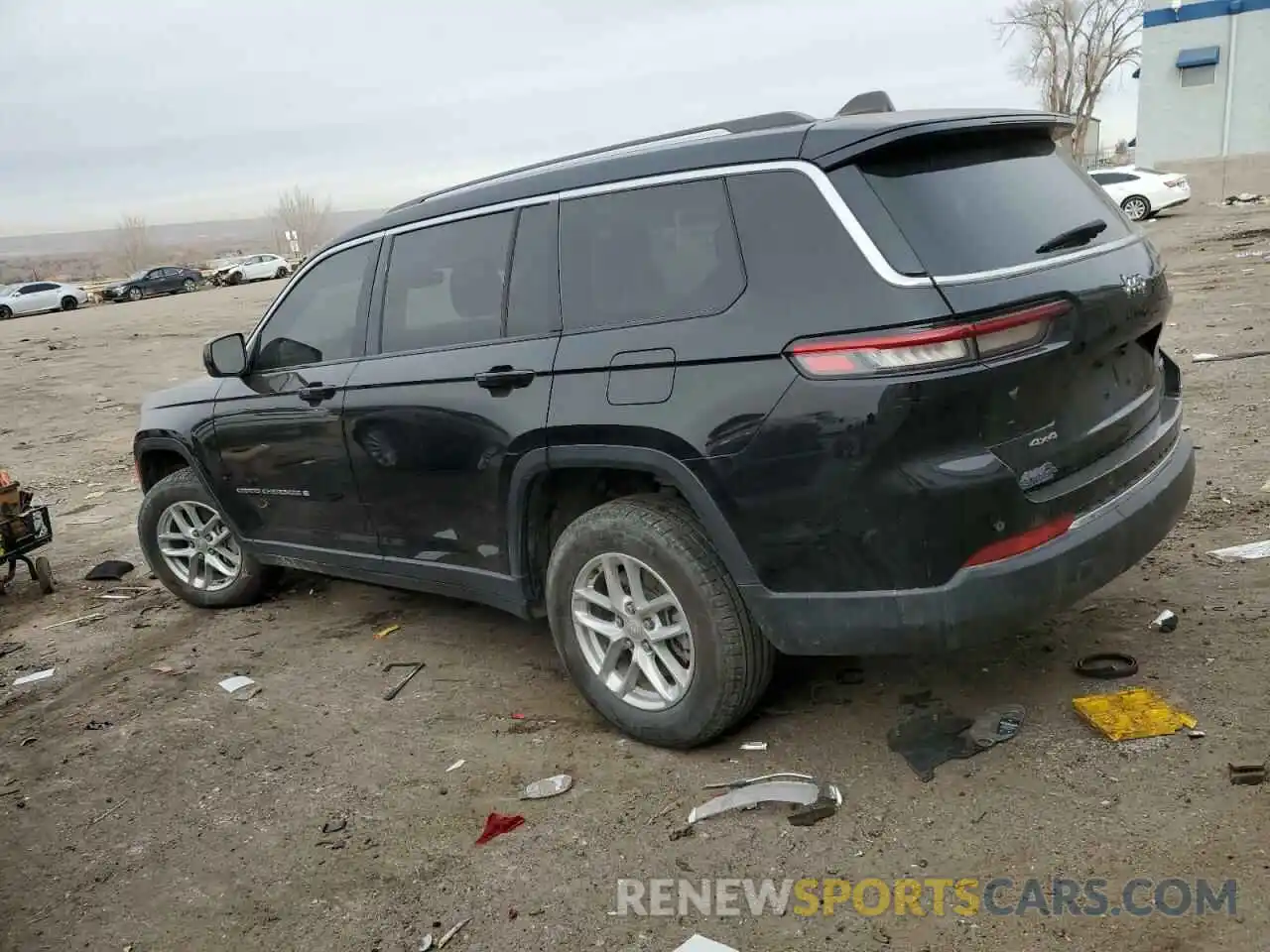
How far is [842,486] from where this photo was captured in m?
2.83

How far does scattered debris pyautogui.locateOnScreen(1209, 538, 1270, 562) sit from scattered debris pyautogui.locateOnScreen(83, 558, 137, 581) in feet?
20.4

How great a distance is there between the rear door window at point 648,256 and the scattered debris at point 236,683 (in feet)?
7.58

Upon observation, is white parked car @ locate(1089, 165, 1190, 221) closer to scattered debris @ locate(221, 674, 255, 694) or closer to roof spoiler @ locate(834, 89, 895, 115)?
roof spoiler @ locate(834, 89, 895, 115)

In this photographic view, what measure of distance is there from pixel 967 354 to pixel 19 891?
3265 mm

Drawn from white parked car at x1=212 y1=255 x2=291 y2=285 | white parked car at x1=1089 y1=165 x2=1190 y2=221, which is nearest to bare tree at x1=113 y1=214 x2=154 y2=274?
white parked car at x1=212 y1=255 x2=291 y2=285

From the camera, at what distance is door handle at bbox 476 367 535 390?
3.56 m

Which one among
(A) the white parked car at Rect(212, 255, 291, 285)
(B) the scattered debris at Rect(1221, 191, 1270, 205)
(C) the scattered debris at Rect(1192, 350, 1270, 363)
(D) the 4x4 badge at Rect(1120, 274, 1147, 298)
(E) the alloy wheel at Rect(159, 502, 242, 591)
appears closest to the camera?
(D) the 4x4 badge at Rect(1120, 274, 1147, 298)

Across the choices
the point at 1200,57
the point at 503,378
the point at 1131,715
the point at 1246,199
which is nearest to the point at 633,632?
the point at 503,378

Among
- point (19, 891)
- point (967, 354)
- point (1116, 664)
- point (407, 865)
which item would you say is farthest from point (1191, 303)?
point (19, 891)

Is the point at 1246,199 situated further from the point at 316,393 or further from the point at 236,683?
the point at 236,683

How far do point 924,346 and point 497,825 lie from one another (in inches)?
76.9

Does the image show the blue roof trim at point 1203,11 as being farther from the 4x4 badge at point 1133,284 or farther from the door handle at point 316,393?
the door handle at point 316,393

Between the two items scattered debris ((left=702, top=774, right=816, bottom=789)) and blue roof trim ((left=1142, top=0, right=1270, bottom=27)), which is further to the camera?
blue roof trim ((left=1142, top=0, right=1270, bottom=27))

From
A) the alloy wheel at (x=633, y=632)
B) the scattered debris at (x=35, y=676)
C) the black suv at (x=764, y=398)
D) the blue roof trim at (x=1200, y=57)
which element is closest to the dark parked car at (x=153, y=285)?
the blue roof trim at (x=1200, y=57)
